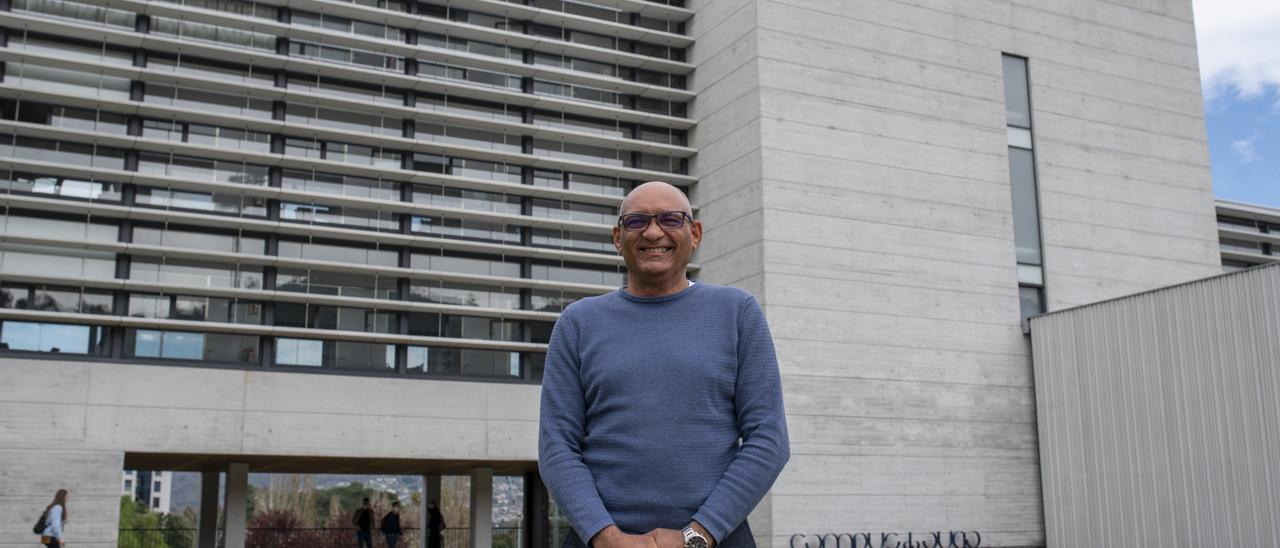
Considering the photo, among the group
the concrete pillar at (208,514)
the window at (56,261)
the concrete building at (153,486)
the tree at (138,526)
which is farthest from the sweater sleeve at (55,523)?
the concrete building at (153,486)

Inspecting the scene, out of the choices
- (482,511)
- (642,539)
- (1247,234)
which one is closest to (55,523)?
(482,511)

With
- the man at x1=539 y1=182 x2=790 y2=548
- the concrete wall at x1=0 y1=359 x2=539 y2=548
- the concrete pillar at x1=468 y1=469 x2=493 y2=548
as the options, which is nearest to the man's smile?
the man at x1=539 y1=182 x2=790 y2=548

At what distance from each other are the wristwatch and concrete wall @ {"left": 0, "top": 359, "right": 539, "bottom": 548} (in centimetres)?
1897

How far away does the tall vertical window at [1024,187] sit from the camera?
25.0 metres

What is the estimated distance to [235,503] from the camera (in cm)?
2262

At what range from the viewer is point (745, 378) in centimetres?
276

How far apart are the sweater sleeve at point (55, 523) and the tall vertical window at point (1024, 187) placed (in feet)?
59.8

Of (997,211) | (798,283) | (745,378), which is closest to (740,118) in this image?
(798,283)

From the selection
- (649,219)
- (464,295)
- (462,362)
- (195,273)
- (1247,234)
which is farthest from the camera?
(1247,234)

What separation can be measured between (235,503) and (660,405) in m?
21.8

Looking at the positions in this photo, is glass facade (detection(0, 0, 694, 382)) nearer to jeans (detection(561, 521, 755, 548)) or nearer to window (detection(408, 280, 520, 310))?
window (detection(408, 280, 520, 310))

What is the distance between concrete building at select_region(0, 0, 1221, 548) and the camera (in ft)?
66.4

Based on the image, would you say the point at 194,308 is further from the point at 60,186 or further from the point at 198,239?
the point at 60,186

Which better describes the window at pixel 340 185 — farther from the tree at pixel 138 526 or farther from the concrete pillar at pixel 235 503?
the tree at pixel 138 526
